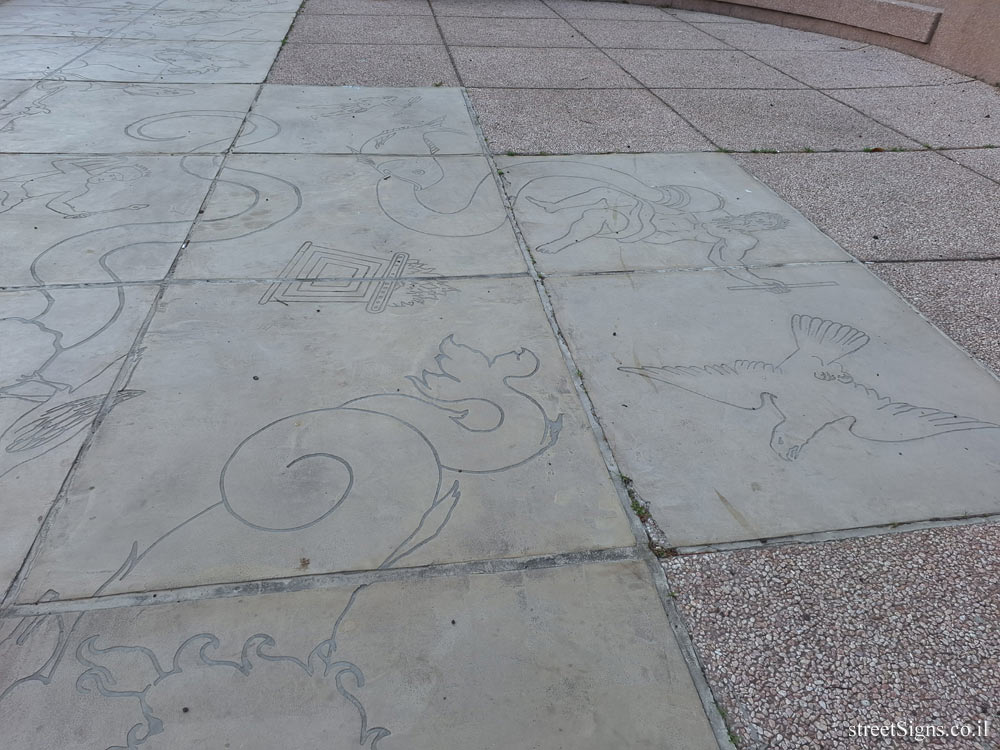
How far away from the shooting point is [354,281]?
3.27 metres

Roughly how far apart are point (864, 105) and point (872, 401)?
16.7ft

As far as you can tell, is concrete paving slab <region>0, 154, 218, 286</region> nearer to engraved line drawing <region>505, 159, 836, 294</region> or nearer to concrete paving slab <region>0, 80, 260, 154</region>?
concrete paving slab <region>0, 80, 260, 154</region>

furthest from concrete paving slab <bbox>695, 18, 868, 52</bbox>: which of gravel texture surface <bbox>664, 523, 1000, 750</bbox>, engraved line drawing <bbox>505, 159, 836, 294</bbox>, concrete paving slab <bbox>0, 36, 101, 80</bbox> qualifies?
gravel texture surface <bbox>664, 523, 1000, 750</bbox>

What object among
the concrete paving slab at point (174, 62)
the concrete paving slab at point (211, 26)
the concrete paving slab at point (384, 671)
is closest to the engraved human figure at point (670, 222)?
the concrete paving slab at point (384, 671)

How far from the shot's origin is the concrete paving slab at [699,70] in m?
6.96

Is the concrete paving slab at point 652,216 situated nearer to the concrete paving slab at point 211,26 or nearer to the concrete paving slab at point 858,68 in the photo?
the concrete paving slab at point 858,68

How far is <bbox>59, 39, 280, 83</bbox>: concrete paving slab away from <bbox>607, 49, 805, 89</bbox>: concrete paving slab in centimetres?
401

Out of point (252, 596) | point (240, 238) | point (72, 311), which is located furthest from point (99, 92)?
point (252, 596)

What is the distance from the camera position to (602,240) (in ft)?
12.3

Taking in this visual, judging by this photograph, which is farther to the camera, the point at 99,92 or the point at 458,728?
the point at 99,92

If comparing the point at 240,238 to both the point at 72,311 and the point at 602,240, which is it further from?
the point at 602,240

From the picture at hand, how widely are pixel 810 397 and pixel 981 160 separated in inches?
156

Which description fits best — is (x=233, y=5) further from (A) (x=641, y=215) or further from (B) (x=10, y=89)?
(A) (x=641, y=215)

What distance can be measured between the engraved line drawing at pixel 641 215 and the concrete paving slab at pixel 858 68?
3.97m
